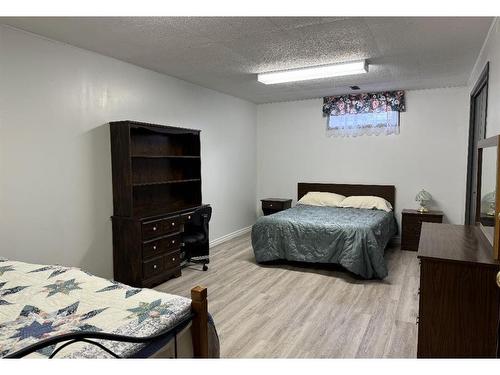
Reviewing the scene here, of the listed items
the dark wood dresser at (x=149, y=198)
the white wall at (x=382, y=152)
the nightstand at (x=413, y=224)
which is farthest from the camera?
the white wall at (x=382, y=152)

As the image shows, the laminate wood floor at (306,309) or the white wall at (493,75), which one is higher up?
the white wall at (493,75)

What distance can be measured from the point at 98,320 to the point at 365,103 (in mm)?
5127

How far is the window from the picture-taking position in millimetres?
5367

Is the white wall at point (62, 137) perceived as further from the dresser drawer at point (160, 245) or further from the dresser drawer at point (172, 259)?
the dresser drawer at point (172, 259)

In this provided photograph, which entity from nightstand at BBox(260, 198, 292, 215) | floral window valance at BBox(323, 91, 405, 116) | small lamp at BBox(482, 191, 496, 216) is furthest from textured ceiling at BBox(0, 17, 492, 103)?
nightstand at BBox(260, 198, 292, 215)

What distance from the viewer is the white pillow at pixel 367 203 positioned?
5.14 metres

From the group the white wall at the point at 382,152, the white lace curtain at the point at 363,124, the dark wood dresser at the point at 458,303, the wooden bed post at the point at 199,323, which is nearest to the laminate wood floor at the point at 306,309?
the dark wood dresser at the point at 458,303

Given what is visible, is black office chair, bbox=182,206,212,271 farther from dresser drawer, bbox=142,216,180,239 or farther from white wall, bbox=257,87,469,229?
white wall, bbox=257,87,469,229

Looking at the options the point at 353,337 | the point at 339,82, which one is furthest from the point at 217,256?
the point at 339,82

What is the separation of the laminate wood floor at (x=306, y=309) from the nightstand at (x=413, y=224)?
429 millimetres

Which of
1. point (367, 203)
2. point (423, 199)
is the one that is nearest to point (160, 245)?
point (367, 203)

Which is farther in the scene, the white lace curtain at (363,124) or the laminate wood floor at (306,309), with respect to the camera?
the white lace curtain at (363,124)

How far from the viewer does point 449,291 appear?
6.10 feet

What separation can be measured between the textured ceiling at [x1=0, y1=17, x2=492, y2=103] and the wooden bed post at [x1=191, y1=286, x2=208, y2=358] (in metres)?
1.99
